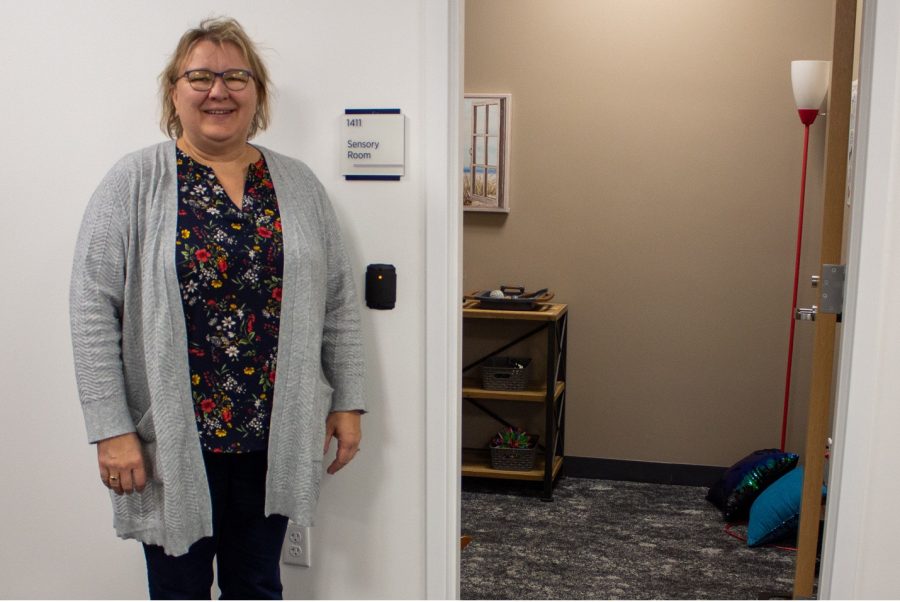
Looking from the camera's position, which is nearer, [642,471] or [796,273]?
[796,273]

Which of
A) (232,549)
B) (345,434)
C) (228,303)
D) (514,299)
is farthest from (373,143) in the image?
(514,299)

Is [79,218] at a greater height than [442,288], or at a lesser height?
greater

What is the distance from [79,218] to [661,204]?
242 centimetres

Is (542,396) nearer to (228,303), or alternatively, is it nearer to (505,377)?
(505,377)

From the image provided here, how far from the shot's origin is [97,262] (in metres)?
1.73

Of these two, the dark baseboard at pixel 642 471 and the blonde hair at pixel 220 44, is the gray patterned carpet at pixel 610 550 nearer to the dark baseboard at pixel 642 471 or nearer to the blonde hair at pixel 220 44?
the dark baseboard at pixel 642 471

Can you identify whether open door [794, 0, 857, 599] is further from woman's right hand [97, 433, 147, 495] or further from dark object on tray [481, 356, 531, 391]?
dark object on tray [481, 356, 531, 391]

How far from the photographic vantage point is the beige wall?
3.73 metres

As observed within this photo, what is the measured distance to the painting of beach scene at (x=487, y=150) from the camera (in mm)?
3938

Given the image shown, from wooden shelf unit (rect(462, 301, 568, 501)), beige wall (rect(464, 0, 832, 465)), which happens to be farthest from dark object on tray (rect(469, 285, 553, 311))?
beige wall (rect(464, 0, 832, 465))

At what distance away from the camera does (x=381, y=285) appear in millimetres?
2076

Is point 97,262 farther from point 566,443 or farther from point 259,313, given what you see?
point 566,443

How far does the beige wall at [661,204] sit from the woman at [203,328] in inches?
85.7

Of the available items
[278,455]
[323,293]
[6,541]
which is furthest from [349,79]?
[6,541]
